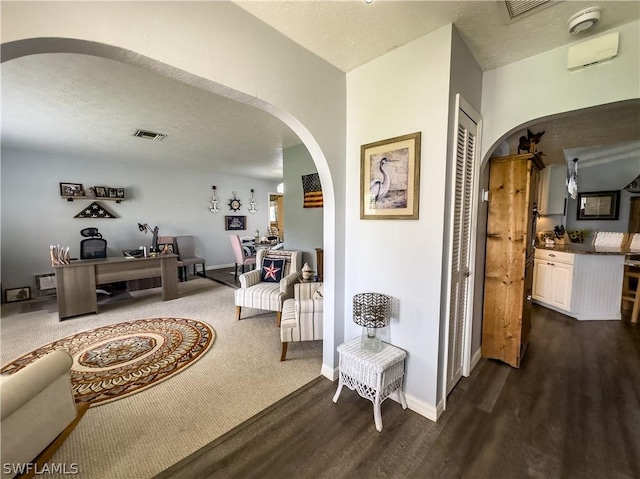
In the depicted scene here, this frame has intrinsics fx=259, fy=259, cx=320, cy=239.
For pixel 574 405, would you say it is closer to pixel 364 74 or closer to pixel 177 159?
pixel 364 74

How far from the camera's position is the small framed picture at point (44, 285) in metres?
4.54

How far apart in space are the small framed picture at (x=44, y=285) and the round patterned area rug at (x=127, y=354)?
2.40 m

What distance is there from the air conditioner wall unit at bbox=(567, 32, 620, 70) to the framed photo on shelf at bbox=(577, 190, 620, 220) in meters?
5.56

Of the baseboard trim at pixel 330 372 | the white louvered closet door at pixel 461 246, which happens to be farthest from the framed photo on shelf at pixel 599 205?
the baseboard trim at pixel 330 372

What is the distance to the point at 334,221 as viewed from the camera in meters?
2.18

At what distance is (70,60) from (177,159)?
134 inches

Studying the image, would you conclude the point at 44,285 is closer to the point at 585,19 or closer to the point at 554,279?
the point at 585,19

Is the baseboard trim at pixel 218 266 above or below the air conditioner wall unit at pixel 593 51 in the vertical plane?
below

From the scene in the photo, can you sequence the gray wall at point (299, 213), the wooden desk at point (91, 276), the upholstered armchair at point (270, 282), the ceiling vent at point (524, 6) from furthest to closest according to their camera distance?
the gray wall at point (299, 213), the wooden desk at point (91, 276), the upholstered armchair at point (270, 282), the ceiling vent at point (524, 6)

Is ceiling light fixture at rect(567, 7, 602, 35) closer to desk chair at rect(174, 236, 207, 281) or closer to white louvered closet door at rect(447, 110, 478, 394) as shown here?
white louvered closet door at rect(447, 110, 478, 394)

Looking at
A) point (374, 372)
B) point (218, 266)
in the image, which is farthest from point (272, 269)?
point (218, 266)

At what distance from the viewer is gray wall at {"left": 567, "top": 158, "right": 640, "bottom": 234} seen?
5172mm

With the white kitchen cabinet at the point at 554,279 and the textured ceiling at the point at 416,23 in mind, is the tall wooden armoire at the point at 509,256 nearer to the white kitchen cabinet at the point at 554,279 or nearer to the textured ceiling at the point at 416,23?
the textured ceiling at the point at 416,23

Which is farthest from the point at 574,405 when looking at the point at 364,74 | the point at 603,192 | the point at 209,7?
the point at 603,192
